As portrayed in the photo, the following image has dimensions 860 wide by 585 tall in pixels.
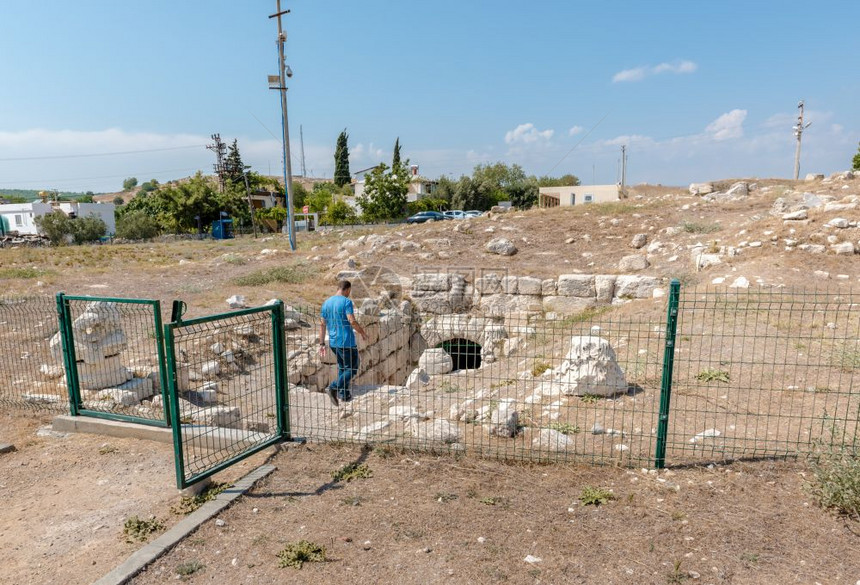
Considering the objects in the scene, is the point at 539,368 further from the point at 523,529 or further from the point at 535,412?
the point at 523,529

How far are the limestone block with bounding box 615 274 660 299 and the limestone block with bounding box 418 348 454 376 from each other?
513 cm

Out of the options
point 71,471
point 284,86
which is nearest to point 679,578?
point 71,471

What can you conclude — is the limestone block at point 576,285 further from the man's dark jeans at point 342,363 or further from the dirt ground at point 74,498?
the dirt ground at point 74,498

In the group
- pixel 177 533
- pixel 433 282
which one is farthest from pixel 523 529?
pixel 433 282

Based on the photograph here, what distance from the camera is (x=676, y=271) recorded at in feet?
41.9

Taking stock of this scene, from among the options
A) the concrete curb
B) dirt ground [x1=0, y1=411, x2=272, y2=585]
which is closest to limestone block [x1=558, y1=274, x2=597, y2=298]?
dirt ground [x1=0, y1=411, x2=272, y2=585]

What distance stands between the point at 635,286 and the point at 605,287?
68 cm

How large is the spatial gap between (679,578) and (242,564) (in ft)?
8.88

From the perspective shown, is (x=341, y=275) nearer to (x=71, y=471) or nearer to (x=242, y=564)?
(x=71, y=471)

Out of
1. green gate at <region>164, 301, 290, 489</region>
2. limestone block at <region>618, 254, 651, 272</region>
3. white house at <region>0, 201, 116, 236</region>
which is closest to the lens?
green gate at <region>164, 301, 290, 489</region>

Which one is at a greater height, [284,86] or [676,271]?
[284,86]

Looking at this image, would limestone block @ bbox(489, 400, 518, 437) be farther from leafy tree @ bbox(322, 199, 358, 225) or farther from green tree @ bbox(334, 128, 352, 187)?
green tree @ bbox(334, 128, 352, 187)

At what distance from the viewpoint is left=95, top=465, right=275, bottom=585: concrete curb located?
10.2 ft

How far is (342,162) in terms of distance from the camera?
7444 centimetres
